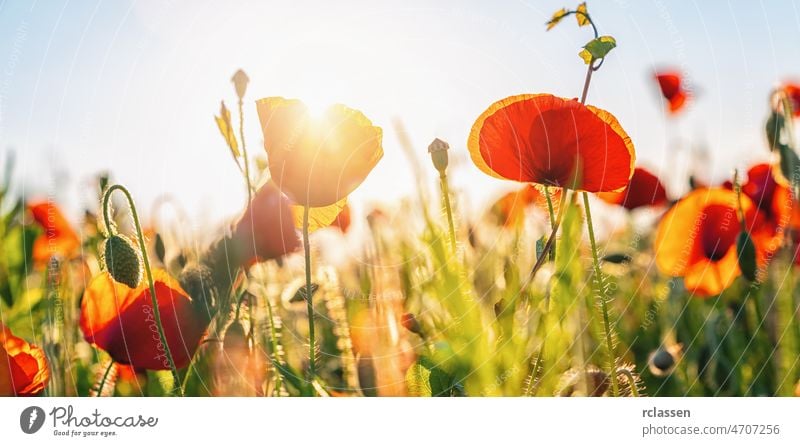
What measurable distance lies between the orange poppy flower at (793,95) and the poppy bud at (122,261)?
59 cm

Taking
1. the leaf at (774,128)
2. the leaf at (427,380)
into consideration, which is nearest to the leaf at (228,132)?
the leaf at (427,380)

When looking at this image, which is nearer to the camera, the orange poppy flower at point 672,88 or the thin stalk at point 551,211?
the thin stalk at point 551,211

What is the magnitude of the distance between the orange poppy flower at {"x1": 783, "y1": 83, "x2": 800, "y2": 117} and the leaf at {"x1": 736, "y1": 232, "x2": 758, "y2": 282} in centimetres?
15

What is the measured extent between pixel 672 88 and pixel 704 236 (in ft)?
0.46

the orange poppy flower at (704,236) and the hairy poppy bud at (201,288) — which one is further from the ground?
the hairy poppy bud at (201,288)

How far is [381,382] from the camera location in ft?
2.10

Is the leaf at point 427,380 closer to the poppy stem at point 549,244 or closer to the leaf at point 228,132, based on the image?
the poppy stem at point 549,244

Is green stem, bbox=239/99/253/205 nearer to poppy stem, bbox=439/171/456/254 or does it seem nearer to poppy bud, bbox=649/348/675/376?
poppy stem, bbox=439/171/456/254

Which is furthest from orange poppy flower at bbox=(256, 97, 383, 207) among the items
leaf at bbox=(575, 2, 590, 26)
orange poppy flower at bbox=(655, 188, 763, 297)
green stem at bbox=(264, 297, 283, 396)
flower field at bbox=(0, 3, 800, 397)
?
orange poppy flower at bbox=(655, 188, 763, 297)

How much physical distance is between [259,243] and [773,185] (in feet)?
1.59

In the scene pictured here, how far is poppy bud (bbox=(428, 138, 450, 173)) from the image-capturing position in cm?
55

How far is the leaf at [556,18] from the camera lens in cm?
64

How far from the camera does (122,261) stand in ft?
1.77
